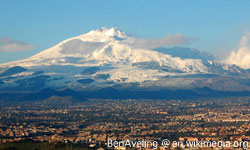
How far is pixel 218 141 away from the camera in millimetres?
79000

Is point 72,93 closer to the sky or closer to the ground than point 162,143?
closer to the sky

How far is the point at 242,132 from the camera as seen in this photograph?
9100 centimetres

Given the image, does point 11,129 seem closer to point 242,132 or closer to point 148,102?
point 242,132

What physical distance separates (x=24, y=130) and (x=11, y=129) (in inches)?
97.6

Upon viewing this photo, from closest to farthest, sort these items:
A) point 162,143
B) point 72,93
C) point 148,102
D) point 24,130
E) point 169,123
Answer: point 162,143 → point 24,130 → point 169,123 → point 148,102 → point 72,93

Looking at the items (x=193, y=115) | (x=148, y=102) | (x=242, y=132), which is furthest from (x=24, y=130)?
(x=148, y=102)

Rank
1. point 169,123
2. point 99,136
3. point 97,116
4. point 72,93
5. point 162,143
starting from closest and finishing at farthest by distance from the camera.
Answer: point 162,143 < point 99,136 < point 169,123 < point 97,116 < point 72,93

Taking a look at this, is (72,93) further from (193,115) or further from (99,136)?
(99,136)

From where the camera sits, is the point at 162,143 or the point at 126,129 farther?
the point at 126,129

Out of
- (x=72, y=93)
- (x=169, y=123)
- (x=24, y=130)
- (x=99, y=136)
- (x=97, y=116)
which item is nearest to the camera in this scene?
(x=99, y=136)

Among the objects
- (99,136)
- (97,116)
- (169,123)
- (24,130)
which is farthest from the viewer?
(97,116)

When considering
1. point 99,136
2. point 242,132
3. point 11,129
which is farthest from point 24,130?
point 242,132

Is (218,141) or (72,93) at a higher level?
(72,93)

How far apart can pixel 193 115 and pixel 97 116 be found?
21.2 meters
